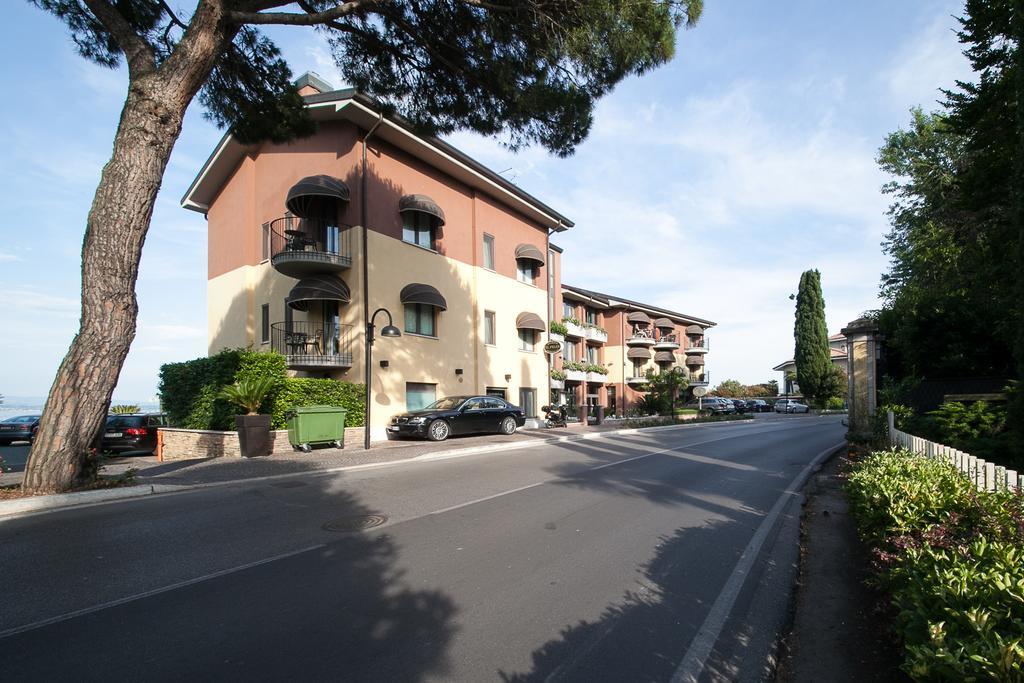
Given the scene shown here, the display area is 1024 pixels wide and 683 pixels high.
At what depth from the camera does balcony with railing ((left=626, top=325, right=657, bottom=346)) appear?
46.0m

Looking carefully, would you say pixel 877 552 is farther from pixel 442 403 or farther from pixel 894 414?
pixel 442 403

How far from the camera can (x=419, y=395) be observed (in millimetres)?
20688

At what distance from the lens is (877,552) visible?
4.15 metres

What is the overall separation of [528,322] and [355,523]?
19.6 meters

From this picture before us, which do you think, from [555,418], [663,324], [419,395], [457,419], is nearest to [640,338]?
[663,324]

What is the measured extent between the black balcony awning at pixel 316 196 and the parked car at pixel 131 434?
8.56 metres

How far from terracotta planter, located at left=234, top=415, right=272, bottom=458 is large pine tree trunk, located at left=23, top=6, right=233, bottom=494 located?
4957 mm

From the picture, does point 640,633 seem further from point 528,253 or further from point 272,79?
point 528,253

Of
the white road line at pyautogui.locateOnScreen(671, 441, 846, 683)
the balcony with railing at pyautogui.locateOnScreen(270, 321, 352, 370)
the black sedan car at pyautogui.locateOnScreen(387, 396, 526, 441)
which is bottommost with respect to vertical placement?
the white road line at pyautogui.locateOnScreen(671, 441, 846, 683)

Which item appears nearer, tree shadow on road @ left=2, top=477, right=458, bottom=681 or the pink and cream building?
tree shadow on road @ left=2, top=477, right=458, bottom=681

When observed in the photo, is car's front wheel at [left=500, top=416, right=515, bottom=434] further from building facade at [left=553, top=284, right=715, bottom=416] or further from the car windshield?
building facade at [left=553, top=284, right=715, bottom=416]

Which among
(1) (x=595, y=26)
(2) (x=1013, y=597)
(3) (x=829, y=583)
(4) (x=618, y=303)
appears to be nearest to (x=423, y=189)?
(1) (x=595, y=26)

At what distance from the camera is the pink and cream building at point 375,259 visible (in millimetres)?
18562

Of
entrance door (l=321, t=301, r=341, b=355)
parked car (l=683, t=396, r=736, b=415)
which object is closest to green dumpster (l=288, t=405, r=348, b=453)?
A: entrance door (l=321, t=301, r=341, b=355)
